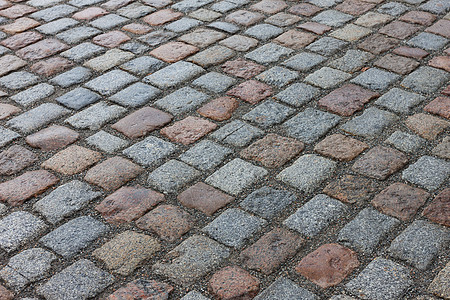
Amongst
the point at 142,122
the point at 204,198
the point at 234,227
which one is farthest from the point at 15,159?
the point at 234,227

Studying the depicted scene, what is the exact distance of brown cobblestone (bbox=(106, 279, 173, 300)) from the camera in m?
2.30

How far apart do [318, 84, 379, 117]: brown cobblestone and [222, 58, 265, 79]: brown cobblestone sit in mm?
573

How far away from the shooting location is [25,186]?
2.92m

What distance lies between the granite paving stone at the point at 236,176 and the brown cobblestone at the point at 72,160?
700 mm

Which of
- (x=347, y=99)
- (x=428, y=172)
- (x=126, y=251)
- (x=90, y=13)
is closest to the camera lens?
(x=126, y=251)

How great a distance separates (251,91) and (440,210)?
1477 mm

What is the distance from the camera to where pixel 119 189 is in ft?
9.46

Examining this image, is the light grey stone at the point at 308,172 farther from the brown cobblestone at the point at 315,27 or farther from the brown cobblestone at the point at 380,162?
the brown cobblestone at the point at 315,27

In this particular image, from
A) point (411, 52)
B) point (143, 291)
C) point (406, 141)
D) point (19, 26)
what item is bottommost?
point (143, 291)

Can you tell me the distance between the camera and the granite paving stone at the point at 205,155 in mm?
3031

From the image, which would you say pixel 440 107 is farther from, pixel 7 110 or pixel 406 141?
pixel 7 110

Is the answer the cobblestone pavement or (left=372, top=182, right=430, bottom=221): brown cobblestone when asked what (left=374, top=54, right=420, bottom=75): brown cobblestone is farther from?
(left=372, top=182, right=430, bottom=221): brown cobblestone

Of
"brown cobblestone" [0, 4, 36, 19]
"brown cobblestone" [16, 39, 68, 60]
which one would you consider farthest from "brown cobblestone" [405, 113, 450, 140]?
"brown cobblestone" [0, 4, 36, 19]

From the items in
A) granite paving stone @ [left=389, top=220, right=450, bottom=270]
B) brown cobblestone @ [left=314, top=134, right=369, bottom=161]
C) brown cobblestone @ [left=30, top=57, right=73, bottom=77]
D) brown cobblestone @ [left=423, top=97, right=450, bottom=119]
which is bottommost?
granite paving stone @ [left=389, top=220, right=450, bottom=270]
